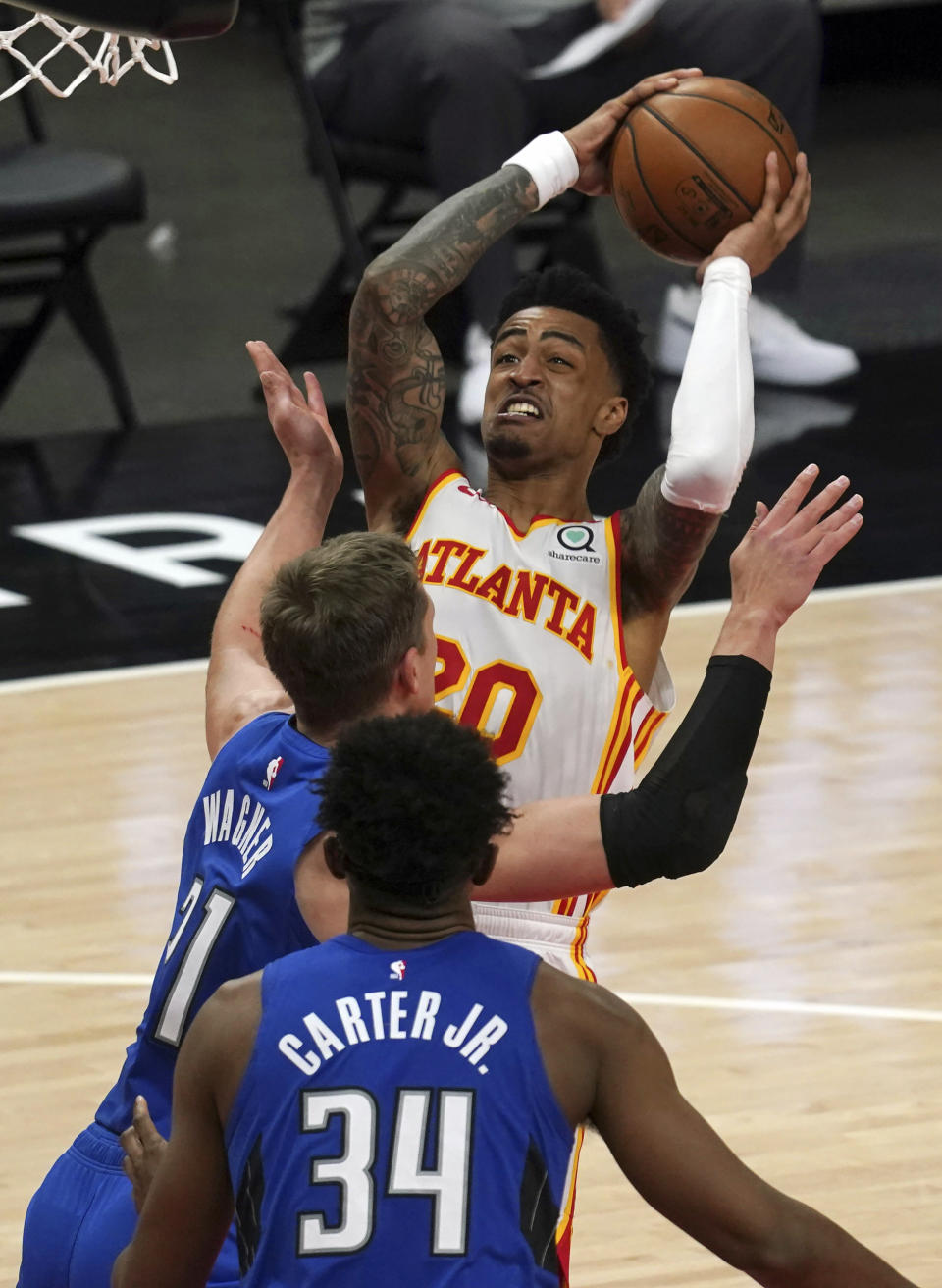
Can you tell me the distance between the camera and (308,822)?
2811 mm

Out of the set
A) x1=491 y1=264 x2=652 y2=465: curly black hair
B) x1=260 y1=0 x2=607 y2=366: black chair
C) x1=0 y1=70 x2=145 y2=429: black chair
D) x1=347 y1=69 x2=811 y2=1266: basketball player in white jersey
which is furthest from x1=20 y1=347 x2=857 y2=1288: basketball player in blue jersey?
x1=260 y1=0 x2=607 y2=366: black chair

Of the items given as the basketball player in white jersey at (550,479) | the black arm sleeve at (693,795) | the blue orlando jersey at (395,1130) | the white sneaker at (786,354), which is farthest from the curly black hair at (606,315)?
the white sneaker at (786,354)

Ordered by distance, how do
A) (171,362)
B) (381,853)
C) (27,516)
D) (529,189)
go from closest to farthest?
(381,853) → (529,189) → (27,516) → (171,362)

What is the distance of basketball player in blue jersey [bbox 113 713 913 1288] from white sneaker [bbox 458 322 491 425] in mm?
7466

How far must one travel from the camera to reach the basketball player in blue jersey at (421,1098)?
234cm

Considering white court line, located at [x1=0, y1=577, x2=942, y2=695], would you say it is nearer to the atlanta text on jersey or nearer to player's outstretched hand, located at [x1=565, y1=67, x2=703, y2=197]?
player's outstretched hand, located at [x1=565, y1=67, x2=703, y2=197]

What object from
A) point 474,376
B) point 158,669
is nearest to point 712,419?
point 158,669

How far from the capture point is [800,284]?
12.4m

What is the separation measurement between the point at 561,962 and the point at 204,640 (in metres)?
4.35

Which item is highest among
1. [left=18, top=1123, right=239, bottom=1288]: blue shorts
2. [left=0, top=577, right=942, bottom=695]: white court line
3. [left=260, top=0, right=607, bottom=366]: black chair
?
[left=18, top=1123, right=239, bottom=1288]: blue shorts

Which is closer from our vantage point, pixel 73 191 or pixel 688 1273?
pixel 688 1273

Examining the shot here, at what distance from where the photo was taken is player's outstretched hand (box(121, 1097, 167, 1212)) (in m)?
2.65

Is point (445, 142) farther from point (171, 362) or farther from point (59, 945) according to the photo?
point (59, 945)

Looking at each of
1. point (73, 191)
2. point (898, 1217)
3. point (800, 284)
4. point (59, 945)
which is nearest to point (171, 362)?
point (73, 191)
